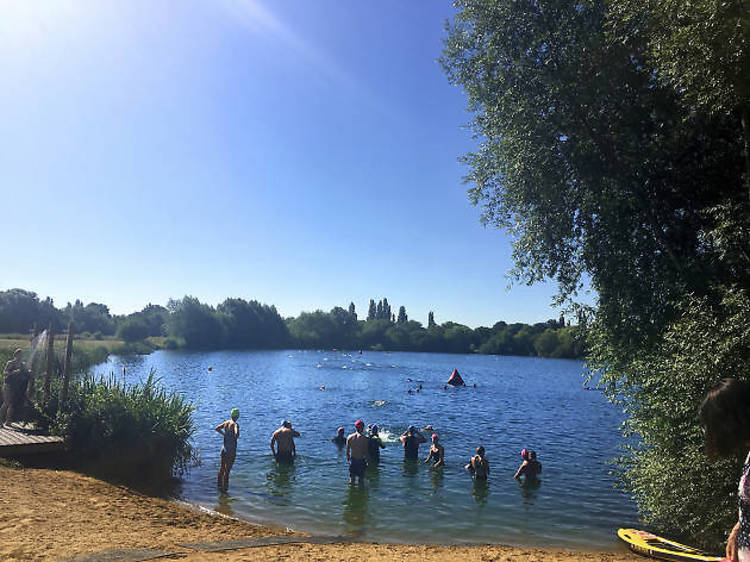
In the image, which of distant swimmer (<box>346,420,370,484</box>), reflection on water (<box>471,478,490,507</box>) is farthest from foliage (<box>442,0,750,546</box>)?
distant swimmer (<box>346,420,370,484</box>)

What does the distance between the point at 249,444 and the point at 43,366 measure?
8.63 m

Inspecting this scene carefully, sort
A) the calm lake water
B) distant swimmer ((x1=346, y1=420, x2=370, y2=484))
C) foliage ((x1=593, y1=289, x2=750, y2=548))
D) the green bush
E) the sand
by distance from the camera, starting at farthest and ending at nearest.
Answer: distant swimmer ((x1=346, y1=420, x2=370, y2=484)) < the green bush < the calm lake water < foliage ((x1=593, y1=289, x2=750, y2=548)) < the sand

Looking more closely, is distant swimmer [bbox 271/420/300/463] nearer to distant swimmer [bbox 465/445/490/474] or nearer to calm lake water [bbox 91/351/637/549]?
calm lake water [bbox 91/351/637/549]

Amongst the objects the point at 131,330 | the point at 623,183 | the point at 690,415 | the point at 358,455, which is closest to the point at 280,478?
the point at 358,455

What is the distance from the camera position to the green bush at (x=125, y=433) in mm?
12445

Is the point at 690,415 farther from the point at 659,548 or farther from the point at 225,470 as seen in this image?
the point at 225,470

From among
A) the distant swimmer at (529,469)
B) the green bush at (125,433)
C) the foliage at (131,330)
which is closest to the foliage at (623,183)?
the distant swimmer at (529,469)

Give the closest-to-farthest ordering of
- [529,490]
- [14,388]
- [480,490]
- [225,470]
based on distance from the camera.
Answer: [225,470]
[14,388]
[480,490]
[529,490]

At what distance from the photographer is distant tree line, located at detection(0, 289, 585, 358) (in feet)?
332

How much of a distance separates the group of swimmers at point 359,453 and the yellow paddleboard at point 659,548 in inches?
222

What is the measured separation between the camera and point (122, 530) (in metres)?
8.07

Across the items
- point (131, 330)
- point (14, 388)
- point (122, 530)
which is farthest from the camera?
point (131, 330)

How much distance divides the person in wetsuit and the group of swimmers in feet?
18.4

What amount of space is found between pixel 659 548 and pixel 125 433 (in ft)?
40.1
